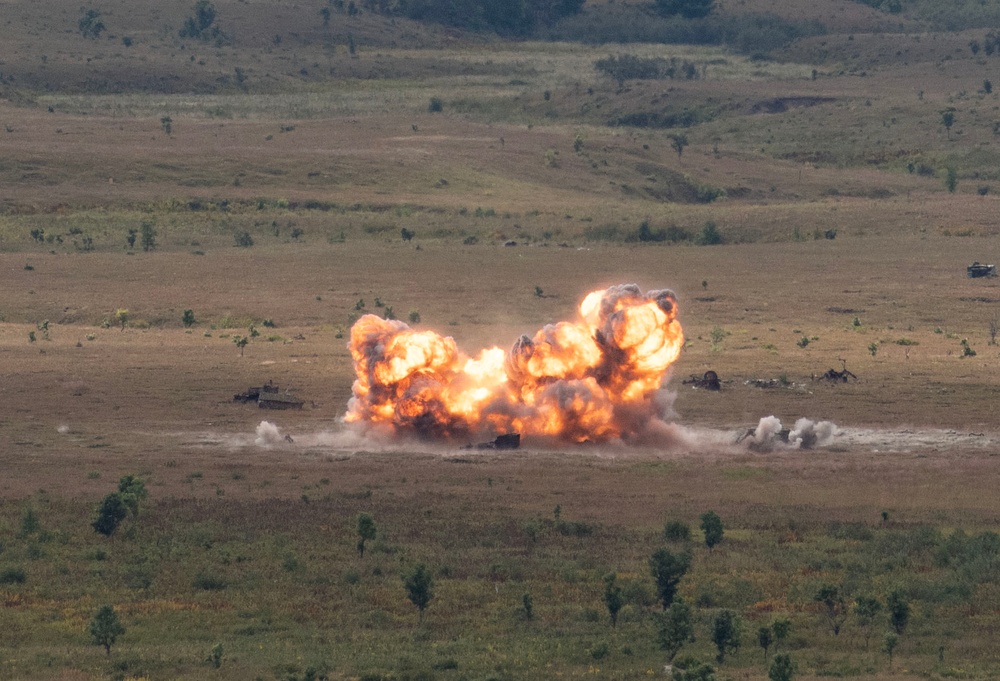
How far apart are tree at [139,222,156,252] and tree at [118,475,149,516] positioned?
7019cm

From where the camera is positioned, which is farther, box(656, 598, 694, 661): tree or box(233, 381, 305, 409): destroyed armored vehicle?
box(233, 381, 305, 409): destroyed armored vehicle

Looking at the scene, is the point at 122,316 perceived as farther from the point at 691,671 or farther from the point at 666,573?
the point at 691,671

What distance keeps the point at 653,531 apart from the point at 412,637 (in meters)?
12.6

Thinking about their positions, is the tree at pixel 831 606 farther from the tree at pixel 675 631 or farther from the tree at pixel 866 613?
the tree at pixel 675 631

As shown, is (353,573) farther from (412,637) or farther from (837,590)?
(837,590)

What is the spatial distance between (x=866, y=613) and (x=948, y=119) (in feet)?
460

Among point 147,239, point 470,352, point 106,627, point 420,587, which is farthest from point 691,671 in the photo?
point 147,239

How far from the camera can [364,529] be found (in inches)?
1891

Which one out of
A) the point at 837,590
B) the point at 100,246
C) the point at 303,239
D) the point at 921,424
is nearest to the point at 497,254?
the point at 303,239

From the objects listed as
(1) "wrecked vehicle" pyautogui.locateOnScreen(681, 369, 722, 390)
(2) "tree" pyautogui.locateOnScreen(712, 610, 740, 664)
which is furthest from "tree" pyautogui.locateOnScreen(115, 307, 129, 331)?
(2) "tree" pyautogui.locateOnScreen(712, 610, 740, 664)

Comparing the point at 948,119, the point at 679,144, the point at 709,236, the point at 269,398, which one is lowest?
the point at 269,398

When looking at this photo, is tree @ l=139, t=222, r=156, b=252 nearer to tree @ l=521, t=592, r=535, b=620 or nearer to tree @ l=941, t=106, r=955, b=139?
tree @ l=941, t=106, r=955, b=139

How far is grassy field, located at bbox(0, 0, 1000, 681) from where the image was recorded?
136 ft

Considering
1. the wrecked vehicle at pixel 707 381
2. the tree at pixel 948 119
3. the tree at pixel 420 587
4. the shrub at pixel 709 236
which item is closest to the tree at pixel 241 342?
the wrecked vehicle at pixel 707 381
